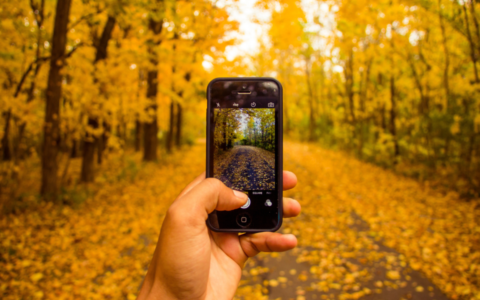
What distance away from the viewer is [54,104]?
22.2 ft

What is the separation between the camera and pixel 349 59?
1507 cm

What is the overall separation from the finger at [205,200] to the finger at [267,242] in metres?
0.34

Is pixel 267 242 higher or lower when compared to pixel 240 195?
lower

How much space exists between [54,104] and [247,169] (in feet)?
22.3

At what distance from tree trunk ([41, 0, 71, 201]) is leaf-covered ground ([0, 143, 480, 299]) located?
2.36 ft

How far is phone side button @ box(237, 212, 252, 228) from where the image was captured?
1894mm

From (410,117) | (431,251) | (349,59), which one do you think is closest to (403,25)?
(410,117)

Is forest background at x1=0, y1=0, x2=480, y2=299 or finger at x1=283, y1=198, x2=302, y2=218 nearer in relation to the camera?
finger at x1=283, y1=198, x2=302, y2=218

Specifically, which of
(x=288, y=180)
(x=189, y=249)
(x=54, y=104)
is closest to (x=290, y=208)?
(x=288, y=180)

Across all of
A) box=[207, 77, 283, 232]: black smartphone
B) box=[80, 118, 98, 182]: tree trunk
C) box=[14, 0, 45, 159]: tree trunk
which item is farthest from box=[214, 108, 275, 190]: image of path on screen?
box=[80, 118, 98, 182]: tree trunk

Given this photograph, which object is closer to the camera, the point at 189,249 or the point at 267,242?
the point at 189,249

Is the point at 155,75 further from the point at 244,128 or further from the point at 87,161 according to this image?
the point at 244,128

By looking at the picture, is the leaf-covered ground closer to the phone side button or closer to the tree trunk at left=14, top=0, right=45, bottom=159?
the tree trunk at left=14, top=0, right=45, bottom=159

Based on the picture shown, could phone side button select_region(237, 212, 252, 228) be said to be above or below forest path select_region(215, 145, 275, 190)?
below
